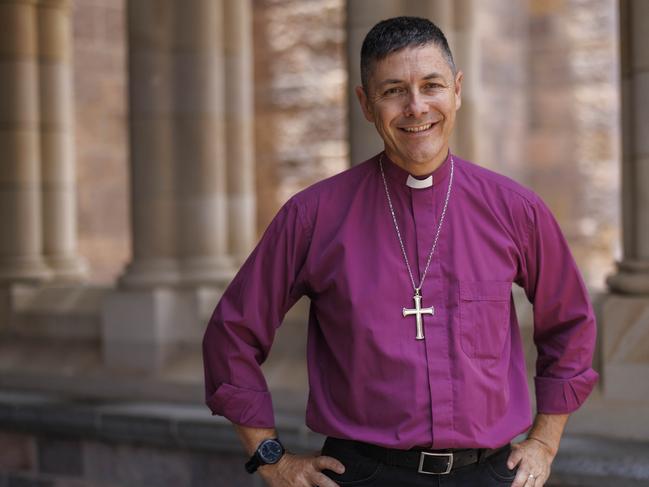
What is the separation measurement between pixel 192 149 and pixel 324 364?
315 cm

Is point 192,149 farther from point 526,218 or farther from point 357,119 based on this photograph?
point 526,218

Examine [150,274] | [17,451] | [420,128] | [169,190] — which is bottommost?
[17,451]

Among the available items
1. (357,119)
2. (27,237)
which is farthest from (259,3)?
(357,119)

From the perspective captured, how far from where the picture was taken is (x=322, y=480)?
2.27 metres

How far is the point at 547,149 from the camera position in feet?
29.5

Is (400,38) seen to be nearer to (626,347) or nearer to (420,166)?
(420,166)

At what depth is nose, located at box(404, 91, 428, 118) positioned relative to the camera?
216 centimetres

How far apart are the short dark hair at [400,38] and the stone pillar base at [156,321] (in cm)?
313

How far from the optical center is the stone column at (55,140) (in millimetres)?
6500

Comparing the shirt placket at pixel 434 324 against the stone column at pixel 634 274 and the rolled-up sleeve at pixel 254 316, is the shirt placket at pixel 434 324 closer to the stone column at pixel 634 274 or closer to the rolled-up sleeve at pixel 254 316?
the rolled-up sleeve at pixel 254 316

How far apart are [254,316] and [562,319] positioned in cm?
65

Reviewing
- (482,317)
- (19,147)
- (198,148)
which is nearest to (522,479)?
(482,317)

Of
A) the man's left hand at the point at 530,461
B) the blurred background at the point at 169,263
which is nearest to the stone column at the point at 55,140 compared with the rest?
the blurred background at the point at 169,263

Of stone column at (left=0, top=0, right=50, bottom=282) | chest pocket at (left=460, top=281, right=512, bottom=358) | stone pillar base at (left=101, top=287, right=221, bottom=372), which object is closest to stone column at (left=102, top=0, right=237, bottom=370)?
stone pillar base at (left=101, top=287, right=221, bottom=372)
